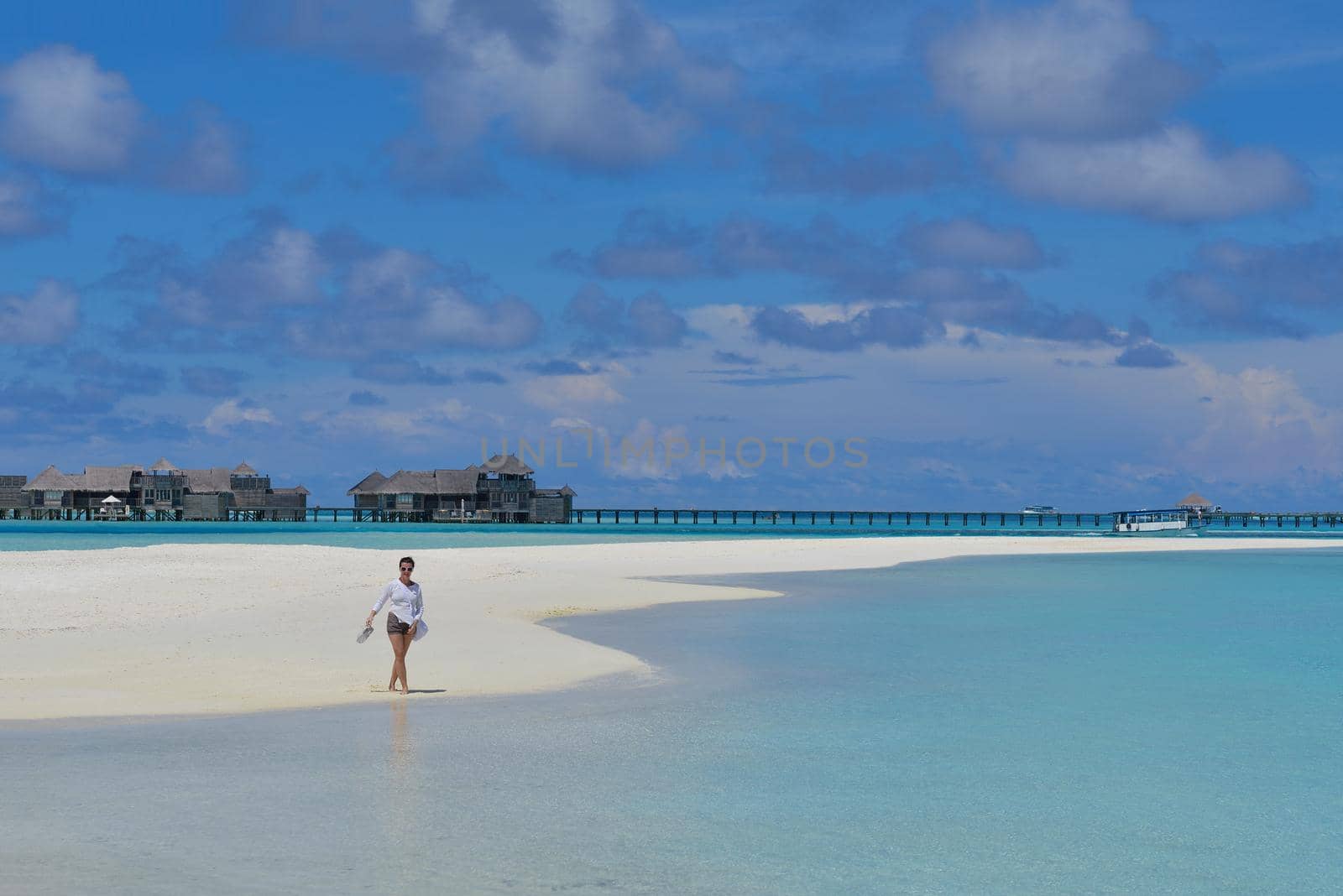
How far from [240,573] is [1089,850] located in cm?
A: 3200

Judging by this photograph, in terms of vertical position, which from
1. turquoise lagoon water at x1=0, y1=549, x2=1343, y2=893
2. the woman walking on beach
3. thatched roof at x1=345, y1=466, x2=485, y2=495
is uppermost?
thatched roof at x1=345, y1=466, x2=485, y2=495

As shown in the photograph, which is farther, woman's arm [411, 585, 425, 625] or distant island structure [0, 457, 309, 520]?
distant island structure [0, 457, 309, 520]

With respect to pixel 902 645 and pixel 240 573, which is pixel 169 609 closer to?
pixel 240 573

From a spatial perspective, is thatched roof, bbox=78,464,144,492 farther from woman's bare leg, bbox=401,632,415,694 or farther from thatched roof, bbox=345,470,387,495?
woman's bare leg, bbox=401,632,415,694

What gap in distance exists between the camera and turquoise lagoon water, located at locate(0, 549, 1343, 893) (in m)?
9.37

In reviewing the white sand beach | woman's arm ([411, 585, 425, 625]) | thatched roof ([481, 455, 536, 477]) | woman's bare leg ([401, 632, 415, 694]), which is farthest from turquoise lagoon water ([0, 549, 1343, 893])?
thatched roof ([481, 455, 536, 477])

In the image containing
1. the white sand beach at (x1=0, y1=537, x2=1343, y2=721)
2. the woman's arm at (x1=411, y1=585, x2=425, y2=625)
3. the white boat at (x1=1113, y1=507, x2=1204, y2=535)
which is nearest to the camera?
the woman's arm at (x1=411, y1=585, x2=425, y2=625)

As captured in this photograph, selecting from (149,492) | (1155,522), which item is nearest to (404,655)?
(1155,522)

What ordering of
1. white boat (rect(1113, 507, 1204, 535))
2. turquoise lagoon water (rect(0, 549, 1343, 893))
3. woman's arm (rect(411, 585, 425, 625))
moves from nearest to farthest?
turquoise lagoon water (rect(0, 549, 1343, 893)) → woman's arm (rect(411, 585, 425, 625)) → white boat (rect(1113, 507, 1204, 535))

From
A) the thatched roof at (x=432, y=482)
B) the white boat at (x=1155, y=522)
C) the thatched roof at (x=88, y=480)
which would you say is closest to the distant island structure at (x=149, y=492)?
the thatched roof at (x=88, y=480)

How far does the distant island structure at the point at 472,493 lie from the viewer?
140m

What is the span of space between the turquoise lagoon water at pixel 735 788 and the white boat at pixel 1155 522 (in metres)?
108

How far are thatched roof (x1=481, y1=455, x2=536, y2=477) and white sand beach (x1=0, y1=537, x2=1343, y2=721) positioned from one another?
286 ft

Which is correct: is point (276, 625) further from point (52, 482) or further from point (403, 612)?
point (52, 482)
